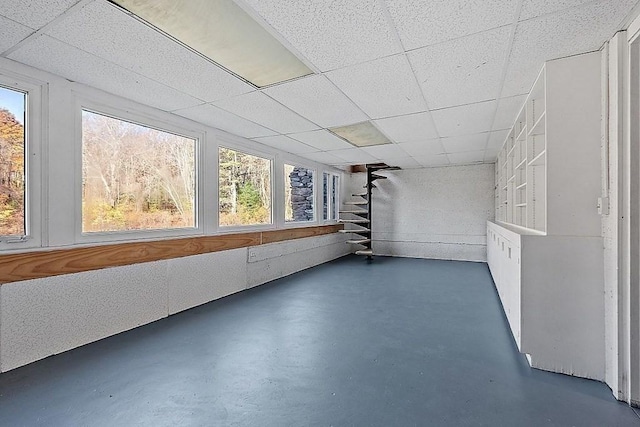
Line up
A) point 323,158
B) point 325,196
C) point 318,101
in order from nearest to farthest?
point 318,101, point 323,158, point 325,196

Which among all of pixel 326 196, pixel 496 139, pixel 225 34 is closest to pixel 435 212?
pixel 326 196

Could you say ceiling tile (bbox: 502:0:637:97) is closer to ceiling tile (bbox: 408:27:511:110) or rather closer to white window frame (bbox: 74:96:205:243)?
ceiling tile (bbox: 408:27:511:110)

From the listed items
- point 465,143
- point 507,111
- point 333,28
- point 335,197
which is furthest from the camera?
point 335,197

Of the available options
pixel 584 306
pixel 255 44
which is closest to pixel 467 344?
pixel 584 306

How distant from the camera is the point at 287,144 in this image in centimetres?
491

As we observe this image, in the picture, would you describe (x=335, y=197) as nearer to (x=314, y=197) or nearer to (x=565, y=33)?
(x=314, y=197)

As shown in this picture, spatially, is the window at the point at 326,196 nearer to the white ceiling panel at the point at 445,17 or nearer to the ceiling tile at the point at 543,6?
the white ceiling panel at the point at 445,17

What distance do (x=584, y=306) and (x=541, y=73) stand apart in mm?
1783

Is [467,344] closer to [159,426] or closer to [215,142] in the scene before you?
[159,426]

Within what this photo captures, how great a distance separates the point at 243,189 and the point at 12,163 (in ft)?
8.71

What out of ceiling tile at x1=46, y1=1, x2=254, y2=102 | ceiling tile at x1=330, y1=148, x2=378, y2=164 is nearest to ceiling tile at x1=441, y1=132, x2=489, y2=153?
ceiling tile at x1=330, y1=148, x2=378, y2=164

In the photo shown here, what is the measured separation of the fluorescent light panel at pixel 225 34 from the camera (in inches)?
65.0

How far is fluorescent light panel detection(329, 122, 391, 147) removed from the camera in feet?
13.0

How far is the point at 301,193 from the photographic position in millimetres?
6348
